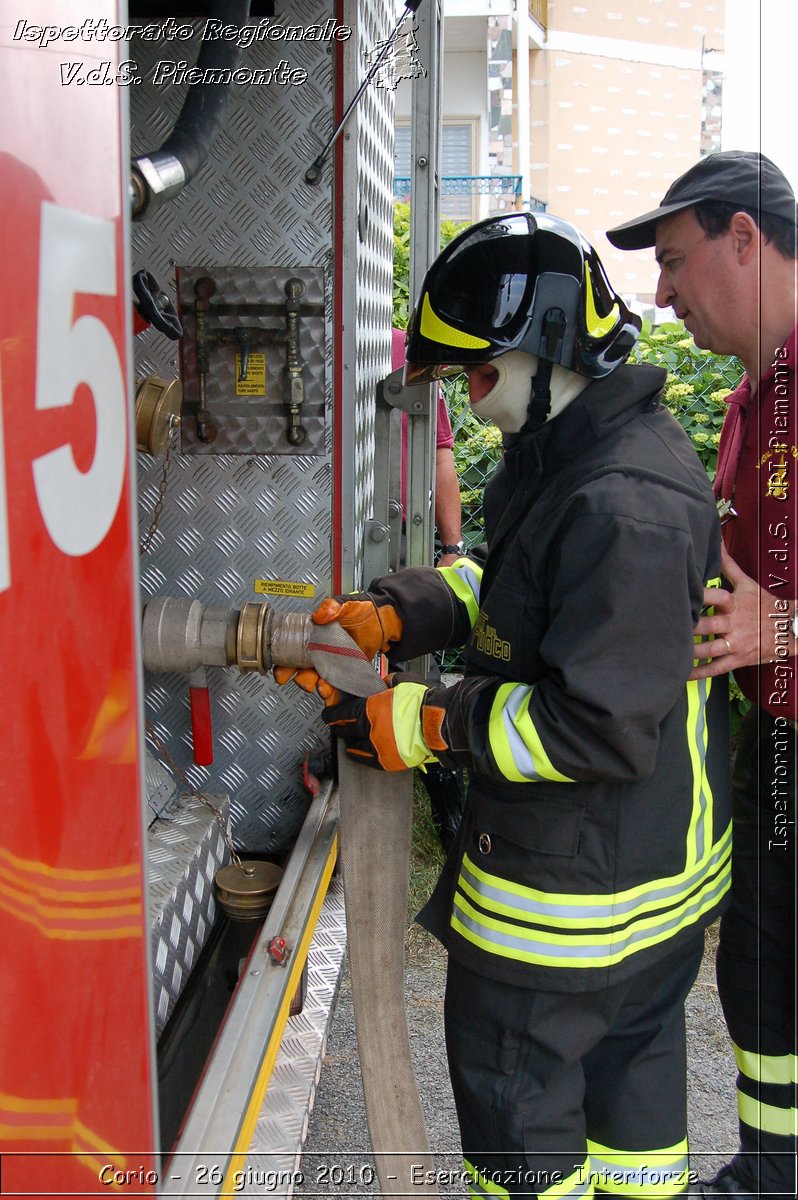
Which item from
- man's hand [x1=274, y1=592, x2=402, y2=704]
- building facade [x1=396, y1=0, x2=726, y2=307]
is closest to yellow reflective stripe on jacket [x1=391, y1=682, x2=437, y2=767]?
man's hand [x1=274, y1=592, x2=402, y2=704]

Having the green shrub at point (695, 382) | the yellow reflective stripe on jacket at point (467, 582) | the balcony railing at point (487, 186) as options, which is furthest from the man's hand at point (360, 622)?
the balcony railing at point (487, 186)

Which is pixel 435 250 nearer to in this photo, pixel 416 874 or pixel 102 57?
pixel 102 57

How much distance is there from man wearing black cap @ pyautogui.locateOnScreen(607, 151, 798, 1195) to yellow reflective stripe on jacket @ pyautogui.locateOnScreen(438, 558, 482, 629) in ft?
2.08

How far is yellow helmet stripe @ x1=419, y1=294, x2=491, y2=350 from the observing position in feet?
6.73

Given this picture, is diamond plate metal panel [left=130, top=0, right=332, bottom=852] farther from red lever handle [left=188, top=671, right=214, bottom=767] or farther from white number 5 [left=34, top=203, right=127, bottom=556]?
white number 5 [left=34, top=203, right=127, bottom=556]

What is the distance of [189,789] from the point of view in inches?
130

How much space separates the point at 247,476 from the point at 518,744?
1541mm

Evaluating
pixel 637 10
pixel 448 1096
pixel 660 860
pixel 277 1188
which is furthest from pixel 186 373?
pixel 637 10

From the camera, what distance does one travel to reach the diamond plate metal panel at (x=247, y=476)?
2.97 m

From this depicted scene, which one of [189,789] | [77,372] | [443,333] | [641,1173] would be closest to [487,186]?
[189,789]

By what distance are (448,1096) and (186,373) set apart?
2.34 meters

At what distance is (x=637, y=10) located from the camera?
18.8 meters

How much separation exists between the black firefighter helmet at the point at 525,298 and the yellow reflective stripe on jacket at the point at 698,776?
0.69 metres

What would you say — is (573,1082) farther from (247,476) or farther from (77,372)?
(247,476)
